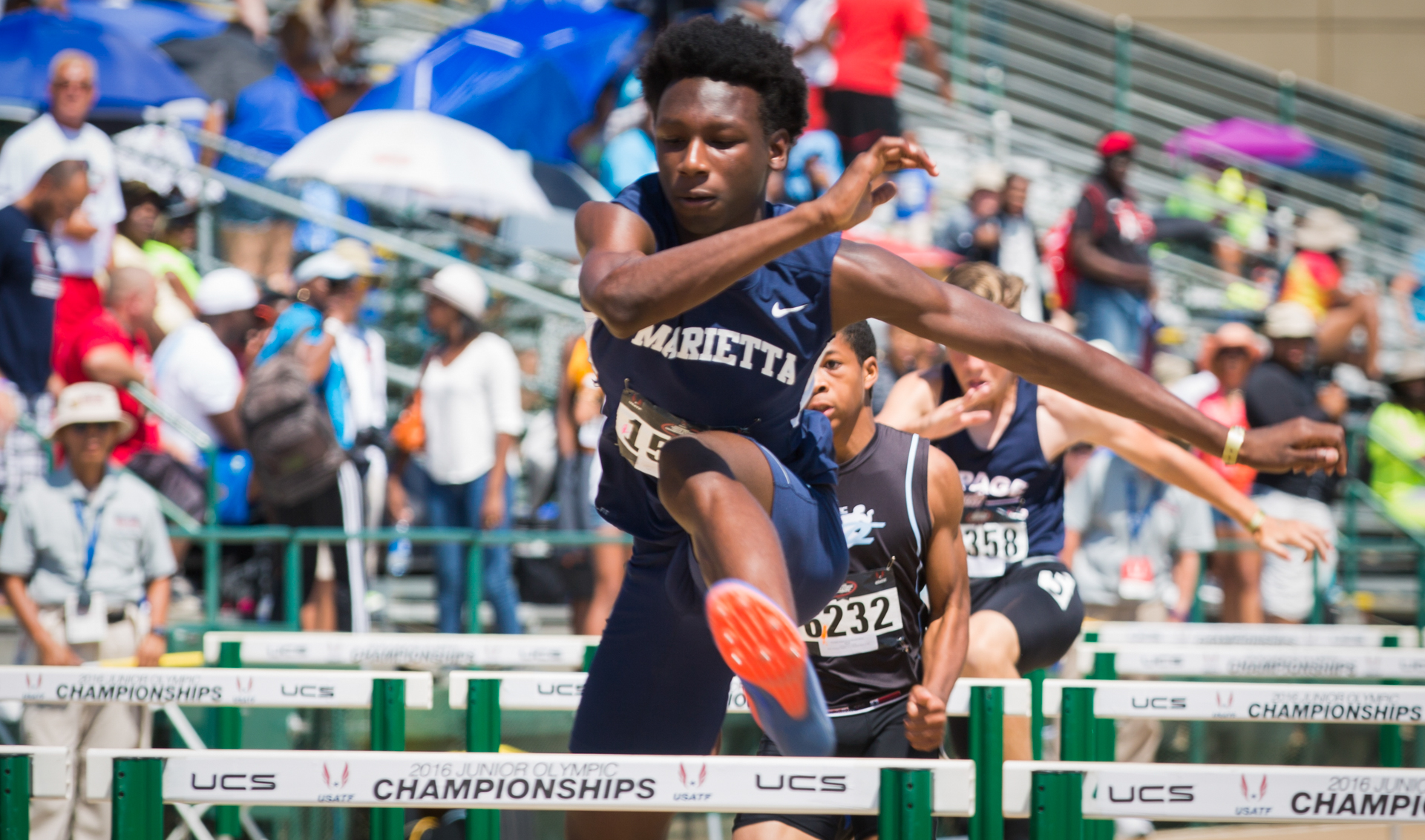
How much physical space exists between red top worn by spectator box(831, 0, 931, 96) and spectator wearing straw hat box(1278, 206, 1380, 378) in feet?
12.8

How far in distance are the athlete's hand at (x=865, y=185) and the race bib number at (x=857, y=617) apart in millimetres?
1461

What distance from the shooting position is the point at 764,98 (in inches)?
118

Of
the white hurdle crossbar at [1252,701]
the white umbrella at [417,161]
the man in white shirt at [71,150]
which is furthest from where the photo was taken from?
the white umbrella at [417,161]

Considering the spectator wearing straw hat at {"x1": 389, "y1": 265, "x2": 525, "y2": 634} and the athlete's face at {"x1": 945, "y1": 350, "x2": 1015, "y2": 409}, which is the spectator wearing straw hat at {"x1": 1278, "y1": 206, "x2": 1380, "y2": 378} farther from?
the athlete's face at {"x1": 945, "y1": 350, "x2": 1015, "y2": 409}

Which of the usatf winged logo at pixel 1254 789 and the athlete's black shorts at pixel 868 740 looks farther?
the athlete's black shorts at pixel 868 740

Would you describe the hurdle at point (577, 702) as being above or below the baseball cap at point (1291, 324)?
below

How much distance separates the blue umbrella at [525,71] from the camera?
10.9 metres

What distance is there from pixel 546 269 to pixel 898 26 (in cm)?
364

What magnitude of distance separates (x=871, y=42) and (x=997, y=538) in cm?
741

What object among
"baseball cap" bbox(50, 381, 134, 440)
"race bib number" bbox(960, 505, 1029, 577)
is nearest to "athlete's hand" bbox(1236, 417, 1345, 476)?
"race bib number" bbox(960, 505, 1029, 577)

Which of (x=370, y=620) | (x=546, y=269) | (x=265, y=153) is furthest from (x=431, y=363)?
(x=265, y=153)

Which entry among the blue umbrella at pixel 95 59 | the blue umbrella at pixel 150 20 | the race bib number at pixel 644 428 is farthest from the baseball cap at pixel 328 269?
the race bib number at pixel 644 428

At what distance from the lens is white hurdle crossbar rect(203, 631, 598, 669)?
5.02m

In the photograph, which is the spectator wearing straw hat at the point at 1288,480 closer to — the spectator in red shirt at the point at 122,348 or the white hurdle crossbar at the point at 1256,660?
the white hurdle crossbar at the point at 1256,660
